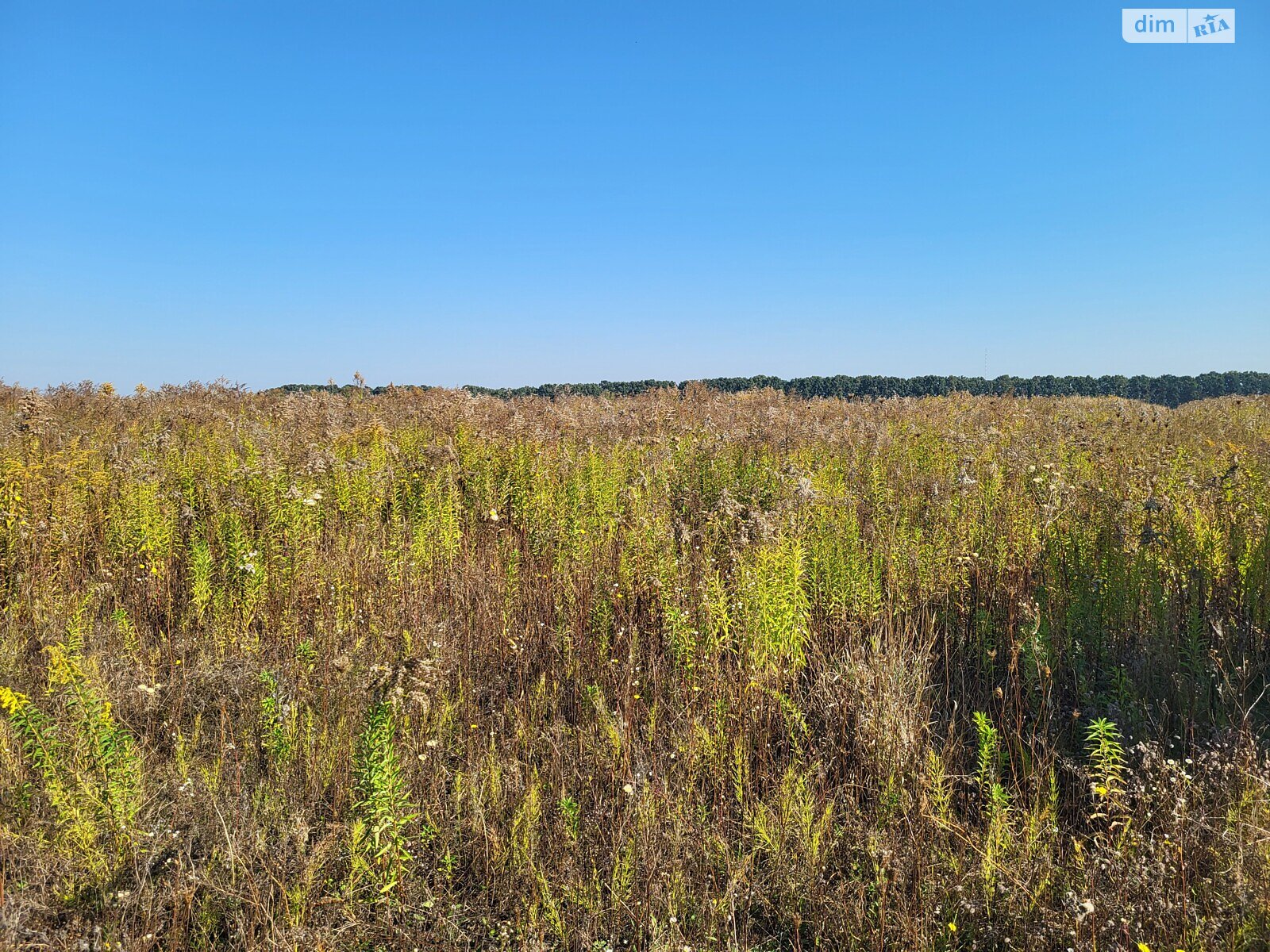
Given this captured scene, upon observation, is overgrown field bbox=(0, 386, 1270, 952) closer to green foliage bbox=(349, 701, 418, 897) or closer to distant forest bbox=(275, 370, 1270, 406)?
green foliage bbox=(349, 701, 418, 897)

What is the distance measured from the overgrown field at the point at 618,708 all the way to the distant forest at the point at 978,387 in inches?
426

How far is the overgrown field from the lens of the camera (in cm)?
209

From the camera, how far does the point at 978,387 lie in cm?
1808

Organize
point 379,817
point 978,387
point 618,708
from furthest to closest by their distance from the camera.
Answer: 1. point 978,387
2. point 618,708
3. point 379,817

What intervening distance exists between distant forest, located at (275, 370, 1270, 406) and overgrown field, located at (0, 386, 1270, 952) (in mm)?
10808

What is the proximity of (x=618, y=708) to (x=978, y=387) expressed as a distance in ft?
59.3

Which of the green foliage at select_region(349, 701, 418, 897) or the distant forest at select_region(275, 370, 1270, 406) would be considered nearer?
the green foliage at select_region(349, 701, 418, 897)

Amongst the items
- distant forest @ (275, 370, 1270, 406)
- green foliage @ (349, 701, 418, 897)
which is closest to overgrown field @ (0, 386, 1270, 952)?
green foliage @ (349, 701, 418, 897)

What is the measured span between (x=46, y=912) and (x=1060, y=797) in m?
3.61

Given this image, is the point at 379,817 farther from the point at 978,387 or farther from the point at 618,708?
the point at 978,387

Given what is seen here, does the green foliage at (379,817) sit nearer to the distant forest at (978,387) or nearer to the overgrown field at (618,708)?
the overgrown field at (618,708)

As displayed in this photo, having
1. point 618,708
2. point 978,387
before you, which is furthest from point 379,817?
point 978,387

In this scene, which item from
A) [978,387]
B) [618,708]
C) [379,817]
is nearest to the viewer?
[379,817]

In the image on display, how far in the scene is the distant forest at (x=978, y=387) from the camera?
58.3 ft
